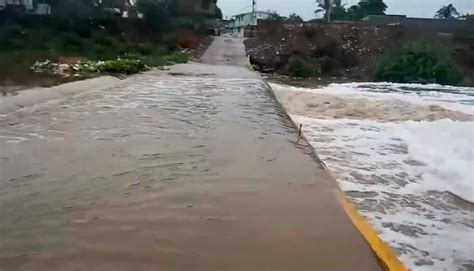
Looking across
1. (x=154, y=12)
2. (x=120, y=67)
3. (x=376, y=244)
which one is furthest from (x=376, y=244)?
(x=154, y=12)

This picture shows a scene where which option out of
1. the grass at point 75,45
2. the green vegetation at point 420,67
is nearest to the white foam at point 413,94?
the green vegetation at point 420,67

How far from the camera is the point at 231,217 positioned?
A: 14.0 ft

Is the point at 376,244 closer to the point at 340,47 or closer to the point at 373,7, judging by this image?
the point at 340,47

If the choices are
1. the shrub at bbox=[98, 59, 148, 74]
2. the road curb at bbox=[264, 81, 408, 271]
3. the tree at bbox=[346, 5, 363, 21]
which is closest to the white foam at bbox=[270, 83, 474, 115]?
the shrub at bbox=[98, 59, 148, 74]

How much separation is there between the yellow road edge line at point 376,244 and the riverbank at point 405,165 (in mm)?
386

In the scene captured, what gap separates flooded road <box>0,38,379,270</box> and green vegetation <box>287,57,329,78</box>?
57.7 feet

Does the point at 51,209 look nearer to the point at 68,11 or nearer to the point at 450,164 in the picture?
the point at 450,164

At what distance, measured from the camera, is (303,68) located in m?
26.1

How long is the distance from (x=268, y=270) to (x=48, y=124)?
5.36 meters

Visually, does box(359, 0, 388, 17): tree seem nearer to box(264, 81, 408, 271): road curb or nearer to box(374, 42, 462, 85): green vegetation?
box(374, 42, 462, 85): green vegetation

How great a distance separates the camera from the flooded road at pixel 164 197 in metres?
3.54

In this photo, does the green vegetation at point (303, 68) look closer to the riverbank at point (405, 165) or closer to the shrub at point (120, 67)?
the shrub at point (120, 67)

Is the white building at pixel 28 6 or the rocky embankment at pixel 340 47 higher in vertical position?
the white building at pixel 28 6

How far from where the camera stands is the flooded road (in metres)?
3.54
